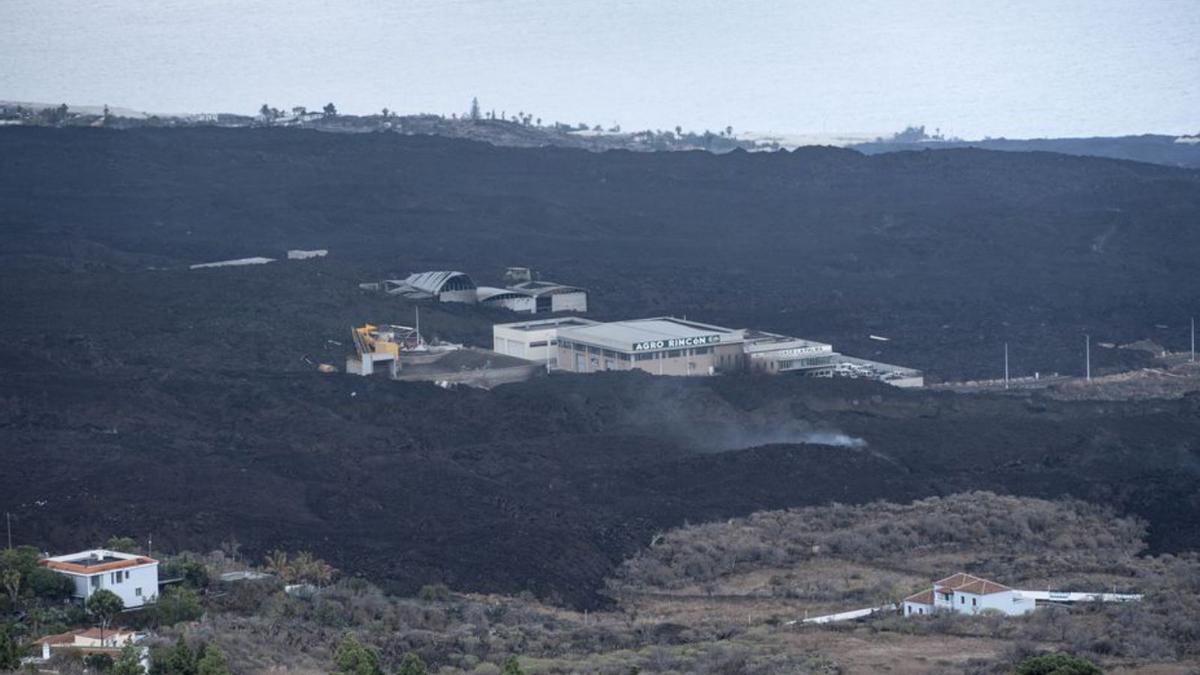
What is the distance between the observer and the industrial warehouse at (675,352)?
60.1 m

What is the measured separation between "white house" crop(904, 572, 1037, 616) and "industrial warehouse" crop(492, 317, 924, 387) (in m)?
25.9

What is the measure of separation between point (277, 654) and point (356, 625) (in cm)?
351

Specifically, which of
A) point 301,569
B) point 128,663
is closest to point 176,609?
point 128,663

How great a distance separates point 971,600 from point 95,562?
12771 millimetres

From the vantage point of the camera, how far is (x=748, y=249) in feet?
298

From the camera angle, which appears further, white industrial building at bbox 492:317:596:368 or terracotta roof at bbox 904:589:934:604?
white industrial building at bbox 492:317:596:368

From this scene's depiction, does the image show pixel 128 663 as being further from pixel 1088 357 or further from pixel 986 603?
pixel 1088 357

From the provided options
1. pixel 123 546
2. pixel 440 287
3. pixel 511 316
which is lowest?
pixel 511 316

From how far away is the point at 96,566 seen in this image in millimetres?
31625

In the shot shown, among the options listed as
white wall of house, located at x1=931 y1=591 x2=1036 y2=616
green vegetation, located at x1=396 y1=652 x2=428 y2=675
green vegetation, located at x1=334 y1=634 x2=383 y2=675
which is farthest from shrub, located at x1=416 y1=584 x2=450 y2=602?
green vegetation, located at x1=396 y1=652 x2=428 y2=675

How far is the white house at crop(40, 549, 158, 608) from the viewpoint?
31.2 metres

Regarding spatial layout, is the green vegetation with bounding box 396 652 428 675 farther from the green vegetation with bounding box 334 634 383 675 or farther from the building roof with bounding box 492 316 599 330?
the building roof with bounding box 492 316 599 330

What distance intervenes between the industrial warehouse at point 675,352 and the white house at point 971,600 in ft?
84.8

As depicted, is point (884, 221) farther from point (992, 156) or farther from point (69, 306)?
point (69, 306)
